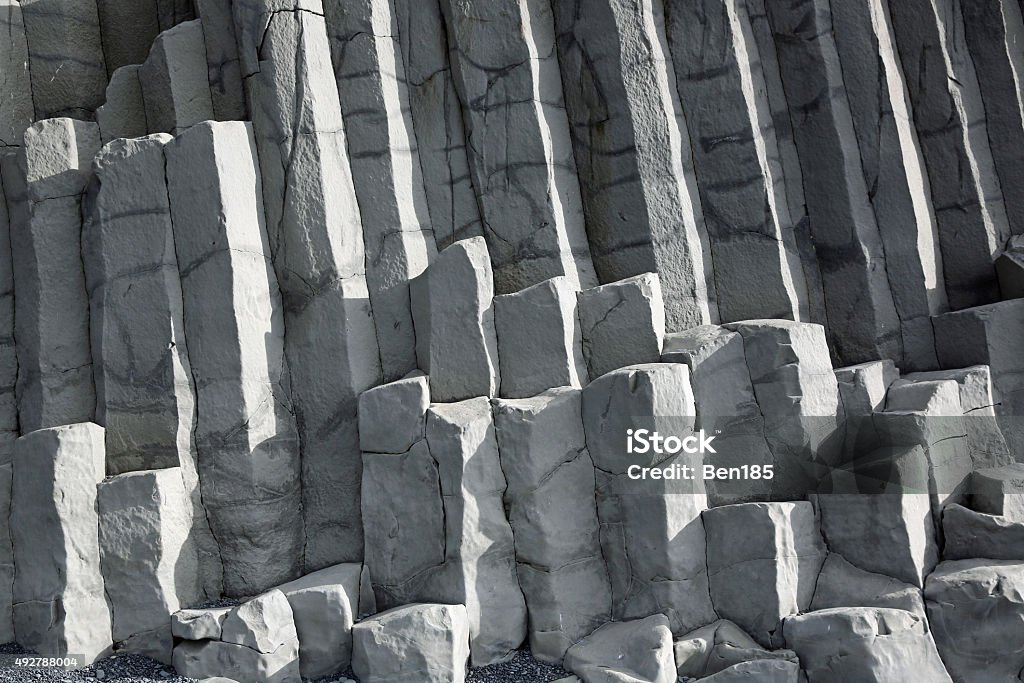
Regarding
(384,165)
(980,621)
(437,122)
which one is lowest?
(980,621)

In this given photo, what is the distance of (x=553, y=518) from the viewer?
16.1 feet

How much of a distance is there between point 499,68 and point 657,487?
274 cm

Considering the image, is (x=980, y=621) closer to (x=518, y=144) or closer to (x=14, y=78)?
(x=518, y=144)

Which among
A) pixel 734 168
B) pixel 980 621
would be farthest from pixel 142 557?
pixel 980 621

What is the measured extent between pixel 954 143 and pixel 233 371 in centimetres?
461

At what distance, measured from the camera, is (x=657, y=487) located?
4.79 meters

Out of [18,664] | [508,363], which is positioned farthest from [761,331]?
[18,664]

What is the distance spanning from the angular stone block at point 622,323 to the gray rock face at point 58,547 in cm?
286

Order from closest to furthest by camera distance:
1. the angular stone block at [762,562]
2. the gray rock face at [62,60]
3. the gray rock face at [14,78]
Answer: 1. the angular stone block at [762,562]
2. the gray rock face at [14,78]
3. the gray rock face at [62,60]

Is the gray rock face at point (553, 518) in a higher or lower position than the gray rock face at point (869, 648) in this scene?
higher

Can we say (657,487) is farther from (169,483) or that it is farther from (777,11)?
(777,11)

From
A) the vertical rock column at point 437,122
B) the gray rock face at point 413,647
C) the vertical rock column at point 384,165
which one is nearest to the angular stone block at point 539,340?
the vertical rock column at point 384,165

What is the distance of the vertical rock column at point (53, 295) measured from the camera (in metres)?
5.52

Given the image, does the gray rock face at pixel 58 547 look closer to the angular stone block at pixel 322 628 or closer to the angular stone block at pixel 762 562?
the angular stone block at pixel 322 628
